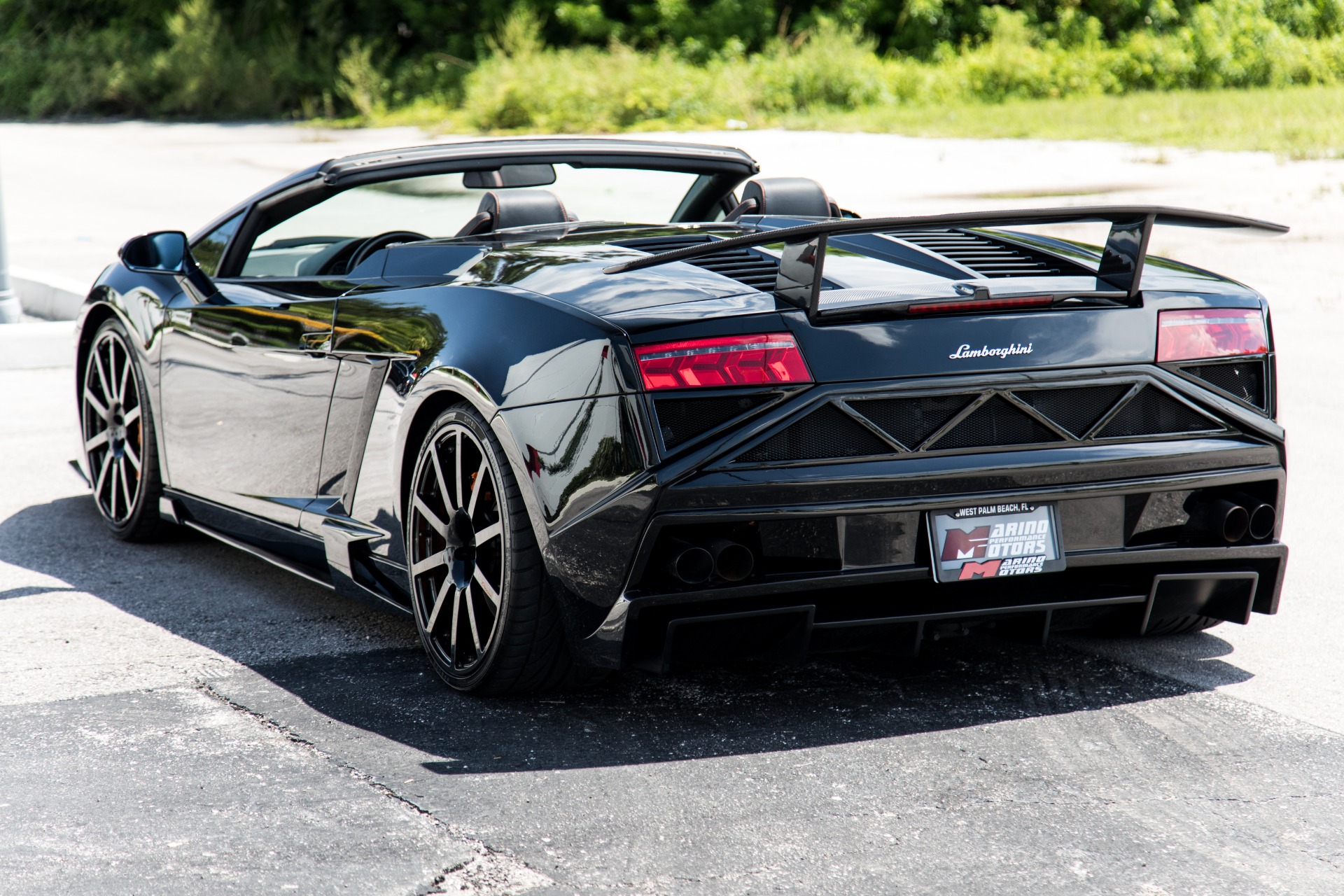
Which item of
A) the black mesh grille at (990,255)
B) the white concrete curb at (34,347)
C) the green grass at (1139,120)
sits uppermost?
the black mesh grille at (990,255)

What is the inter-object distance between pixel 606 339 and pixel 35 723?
163 centimetres

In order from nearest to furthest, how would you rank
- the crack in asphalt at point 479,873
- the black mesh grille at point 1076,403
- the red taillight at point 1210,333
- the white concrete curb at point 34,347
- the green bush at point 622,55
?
the crack in asphalt at point 479,873, the black mesh grille at point 1076,403, the red taillight at point 1210,333, the white concrete curb at point 34,347, the green bush at point 622,55

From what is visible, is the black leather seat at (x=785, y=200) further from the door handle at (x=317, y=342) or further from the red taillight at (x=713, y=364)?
the red taillight at (x=713, y=364)

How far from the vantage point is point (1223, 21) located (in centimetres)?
3262

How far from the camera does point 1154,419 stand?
137 inches

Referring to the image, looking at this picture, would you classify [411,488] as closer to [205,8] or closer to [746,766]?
[746,766]

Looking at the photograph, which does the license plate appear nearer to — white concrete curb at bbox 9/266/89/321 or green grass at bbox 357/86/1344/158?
white concrete curb at bbox 9/266/89/321

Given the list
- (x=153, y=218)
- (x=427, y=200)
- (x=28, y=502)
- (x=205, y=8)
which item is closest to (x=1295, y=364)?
(x=427, y=200)

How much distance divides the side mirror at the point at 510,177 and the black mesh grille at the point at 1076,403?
1.92 meters

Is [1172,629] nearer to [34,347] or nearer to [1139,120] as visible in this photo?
[34,347]

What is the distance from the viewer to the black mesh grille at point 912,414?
3.28 meters

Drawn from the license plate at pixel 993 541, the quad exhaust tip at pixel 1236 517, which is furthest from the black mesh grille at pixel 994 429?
the quad exhaust tip at pixel 1236 517

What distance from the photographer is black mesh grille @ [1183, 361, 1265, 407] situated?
3562mm

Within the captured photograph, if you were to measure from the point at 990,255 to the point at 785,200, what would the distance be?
101 centimetres
